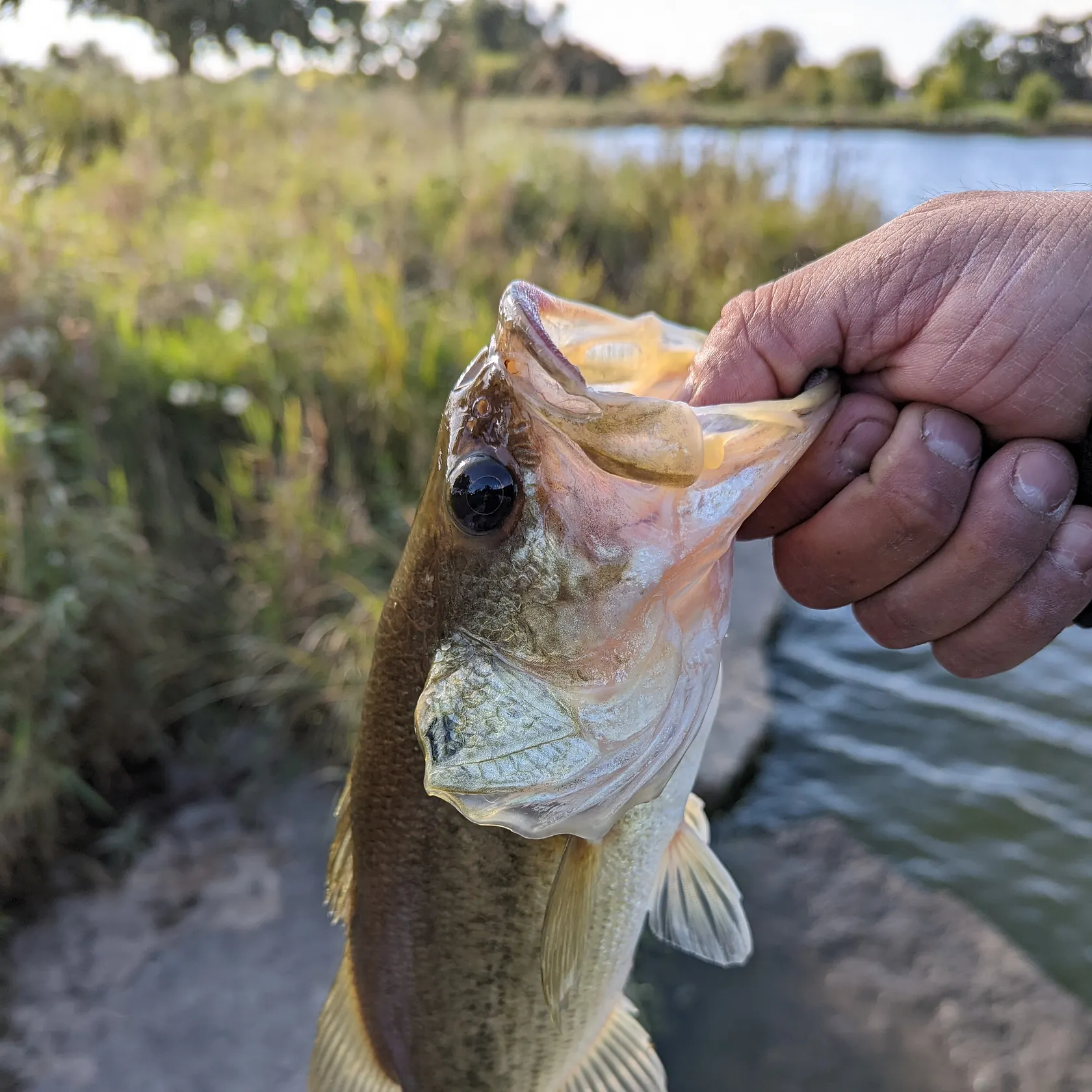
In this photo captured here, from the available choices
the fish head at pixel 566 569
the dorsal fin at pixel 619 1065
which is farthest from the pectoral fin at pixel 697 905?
the fish head at pixel 566 569

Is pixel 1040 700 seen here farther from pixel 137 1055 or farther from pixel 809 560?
pixel 137 1055

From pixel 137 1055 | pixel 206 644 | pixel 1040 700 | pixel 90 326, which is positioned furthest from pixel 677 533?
pixel 1040 700

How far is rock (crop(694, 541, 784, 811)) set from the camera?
3932 mm

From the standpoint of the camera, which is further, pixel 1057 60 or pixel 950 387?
pixel 1057 60

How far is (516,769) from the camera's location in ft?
3.86

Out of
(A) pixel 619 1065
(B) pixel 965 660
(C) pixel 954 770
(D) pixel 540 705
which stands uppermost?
(D) pixel 540 705

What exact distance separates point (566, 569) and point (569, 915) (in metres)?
0.53

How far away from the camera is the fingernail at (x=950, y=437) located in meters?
1.33

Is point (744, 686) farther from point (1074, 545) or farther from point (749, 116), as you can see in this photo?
point (749, 116)

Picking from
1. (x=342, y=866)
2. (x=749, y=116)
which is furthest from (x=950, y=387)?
(x=749, y=116)

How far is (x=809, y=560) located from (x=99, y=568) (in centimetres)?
291

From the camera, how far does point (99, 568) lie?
11.2ft

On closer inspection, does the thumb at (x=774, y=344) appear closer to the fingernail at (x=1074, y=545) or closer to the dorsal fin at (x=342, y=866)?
the fingernail at (x=1074, y=545)

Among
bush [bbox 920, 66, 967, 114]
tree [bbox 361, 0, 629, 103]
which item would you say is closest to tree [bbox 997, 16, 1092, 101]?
tree [bbox 361, 0, 629, 103]
